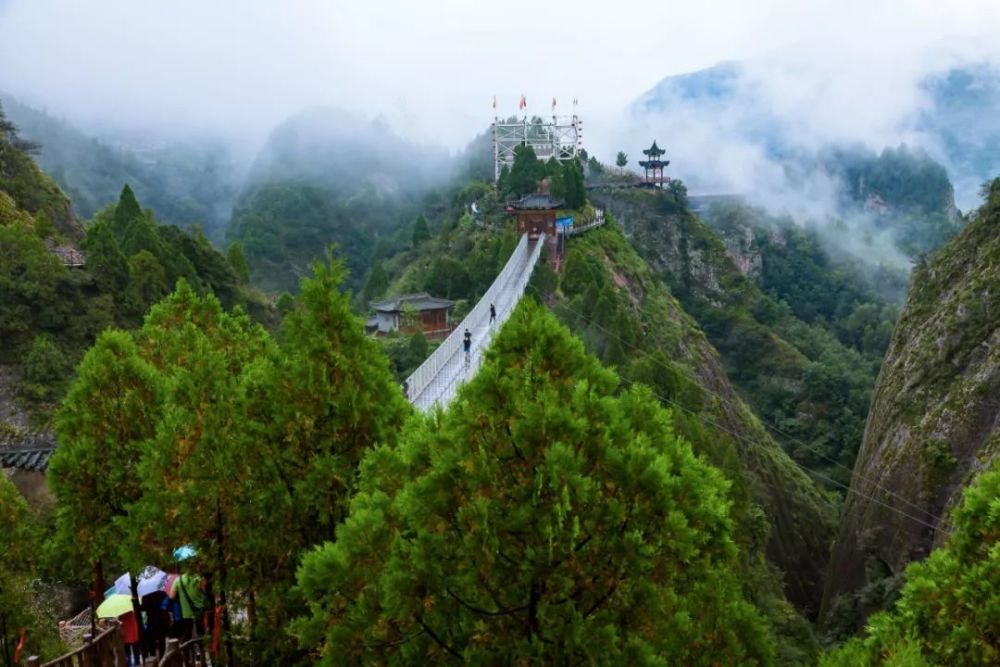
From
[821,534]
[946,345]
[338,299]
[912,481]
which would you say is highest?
[338,299]

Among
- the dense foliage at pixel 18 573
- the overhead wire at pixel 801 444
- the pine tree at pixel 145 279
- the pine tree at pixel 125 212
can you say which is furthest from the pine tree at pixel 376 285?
the dense foliage at pixel 18 573

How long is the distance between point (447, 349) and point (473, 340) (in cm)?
234

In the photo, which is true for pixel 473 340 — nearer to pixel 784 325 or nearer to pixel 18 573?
pixel 18 573

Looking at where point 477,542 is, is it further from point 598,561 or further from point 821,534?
point 821,534

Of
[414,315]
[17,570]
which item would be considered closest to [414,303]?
[414,315]

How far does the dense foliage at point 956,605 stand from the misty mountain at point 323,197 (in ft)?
140

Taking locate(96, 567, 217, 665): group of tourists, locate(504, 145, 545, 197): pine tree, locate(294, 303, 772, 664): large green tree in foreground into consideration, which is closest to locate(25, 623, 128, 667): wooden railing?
locate(96, 567, 217, 665): group of tourists

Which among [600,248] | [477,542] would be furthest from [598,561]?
[600,248]

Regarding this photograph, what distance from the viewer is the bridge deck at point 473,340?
18516 millimetres

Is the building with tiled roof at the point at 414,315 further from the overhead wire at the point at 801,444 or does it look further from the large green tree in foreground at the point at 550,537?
the large green tree in foreground at the point at 550,537

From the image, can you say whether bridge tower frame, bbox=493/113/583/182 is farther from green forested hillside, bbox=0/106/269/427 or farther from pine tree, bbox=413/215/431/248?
green forested hillside, bbox=0/106/269/427

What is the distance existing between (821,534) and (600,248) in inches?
576

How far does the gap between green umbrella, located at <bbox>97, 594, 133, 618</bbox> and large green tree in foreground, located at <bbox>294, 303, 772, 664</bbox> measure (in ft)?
12.9

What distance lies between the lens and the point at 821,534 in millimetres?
27016
